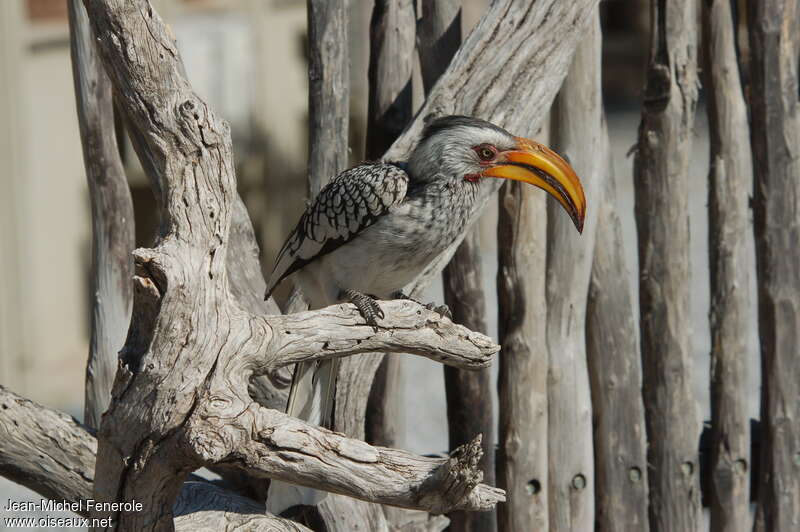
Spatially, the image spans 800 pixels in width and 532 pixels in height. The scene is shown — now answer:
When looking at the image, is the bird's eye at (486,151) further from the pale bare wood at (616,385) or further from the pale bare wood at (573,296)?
the pale bare wood at (616,385)

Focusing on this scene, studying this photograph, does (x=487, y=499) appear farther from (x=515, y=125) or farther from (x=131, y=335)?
(x=515, y=125)

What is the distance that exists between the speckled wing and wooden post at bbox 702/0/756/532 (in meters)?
1.07

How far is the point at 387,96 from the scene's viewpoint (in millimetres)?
2852

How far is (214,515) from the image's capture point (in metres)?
2.36

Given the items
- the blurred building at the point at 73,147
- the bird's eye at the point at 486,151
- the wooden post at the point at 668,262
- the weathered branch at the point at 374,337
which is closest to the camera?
the weathered branch at the point at 374,337

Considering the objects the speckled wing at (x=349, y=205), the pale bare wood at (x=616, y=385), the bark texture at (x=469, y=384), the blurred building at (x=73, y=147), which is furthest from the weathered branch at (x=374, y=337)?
the blurred building at (x=73, y=147)

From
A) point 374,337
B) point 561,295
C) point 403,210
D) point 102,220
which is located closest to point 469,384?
point 561,295

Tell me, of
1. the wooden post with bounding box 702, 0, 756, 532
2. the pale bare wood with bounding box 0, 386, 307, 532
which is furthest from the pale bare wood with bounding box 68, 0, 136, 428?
the wooden post with bounding box 702, 0, 756, 532

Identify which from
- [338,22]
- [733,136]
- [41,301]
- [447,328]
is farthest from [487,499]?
[41,301]

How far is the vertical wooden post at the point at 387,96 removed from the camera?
282 centimetres

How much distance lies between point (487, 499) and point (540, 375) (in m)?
0.82

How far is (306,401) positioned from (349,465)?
2.05ft

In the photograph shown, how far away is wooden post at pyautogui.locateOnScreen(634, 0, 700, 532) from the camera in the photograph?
2.93 metres

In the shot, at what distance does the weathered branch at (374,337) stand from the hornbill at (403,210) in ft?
0.66
